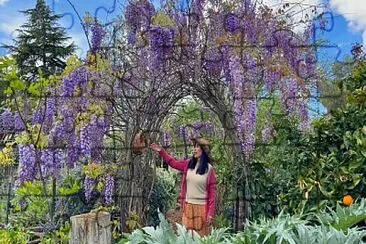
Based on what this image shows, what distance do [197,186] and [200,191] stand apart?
0.16 ft

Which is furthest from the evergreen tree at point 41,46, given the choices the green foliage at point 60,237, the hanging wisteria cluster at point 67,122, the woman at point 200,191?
the woman at point 200,191

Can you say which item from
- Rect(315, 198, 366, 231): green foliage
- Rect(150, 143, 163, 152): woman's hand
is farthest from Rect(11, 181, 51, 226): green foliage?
Rect(315, 198, 366, 231): green foliage

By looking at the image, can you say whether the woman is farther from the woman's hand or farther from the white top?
the woman's hand

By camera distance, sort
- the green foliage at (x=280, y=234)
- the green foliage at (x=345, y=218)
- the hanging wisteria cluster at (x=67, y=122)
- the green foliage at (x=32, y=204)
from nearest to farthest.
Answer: the green foliage at (x=280, y=234) → the green foliage at (x=345, y=218) → the green foliage at (x=32, y=204) → the hanging wisteria cluster at (x=67, y=122)

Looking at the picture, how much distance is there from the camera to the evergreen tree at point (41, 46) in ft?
20.9

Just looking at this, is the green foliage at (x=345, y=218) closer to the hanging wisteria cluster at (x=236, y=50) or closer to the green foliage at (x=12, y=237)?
the hanging wisteria cluster at (x=236, y=50)

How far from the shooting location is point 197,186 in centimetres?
403

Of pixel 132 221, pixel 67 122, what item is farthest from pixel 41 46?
pixel 132 221

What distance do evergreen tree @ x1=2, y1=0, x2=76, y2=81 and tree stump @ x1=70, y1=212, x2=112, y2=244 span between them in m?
3.16

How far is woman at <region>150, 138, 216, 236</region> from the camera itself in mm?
4008

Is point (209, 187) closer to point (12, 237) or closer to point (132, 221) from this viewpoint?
point (132, 221)

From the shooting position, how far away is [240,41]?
15.6ft

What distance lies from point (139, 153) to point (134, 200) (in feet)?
1.30

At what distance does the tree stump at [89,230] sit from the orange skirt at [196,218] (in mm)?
918
